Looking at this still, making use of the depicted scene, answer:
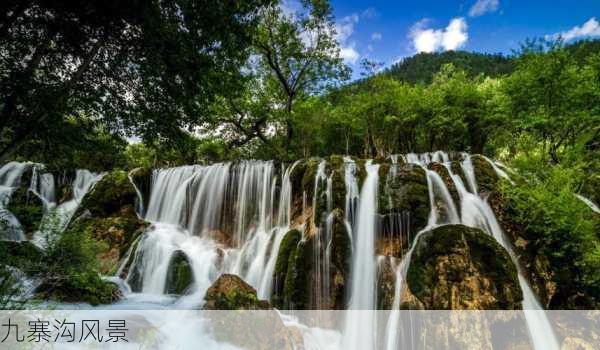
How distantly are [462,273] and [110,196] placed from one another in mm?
13946

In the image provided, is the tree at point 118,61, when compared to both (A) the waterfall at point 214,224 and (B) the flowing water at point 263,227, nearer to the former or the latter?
(B) the flowing water at point 263,227

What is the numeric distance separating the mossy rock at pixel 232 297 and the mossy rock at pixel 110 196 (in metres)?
8.99

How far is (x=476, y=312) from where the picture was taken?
5660mm

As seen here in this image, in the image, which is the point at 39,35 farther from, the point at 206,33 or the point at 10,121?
the point at 206,33

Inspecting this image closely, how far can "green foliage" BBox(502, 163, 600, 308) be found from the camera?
6.83 metres

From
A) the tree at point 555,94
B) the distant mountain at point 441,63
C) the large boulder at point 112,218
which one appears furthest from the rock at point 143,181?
the distant mountain at point 441,63

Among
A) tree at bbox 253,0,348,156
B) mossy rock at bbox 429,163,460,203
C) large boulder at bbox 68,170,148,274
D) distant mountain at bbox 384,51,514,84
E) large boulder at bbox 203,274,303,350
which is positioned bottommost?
large boulder at bbox 203,274,303,350

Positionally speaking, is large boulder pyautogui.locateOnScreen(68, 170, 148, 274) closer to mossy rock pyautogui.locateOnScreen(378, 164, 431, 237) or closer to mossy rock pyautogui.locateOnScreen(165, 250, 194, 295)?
mossy rock pyautogui.locateOnScreen(165, 250, 194, 295)

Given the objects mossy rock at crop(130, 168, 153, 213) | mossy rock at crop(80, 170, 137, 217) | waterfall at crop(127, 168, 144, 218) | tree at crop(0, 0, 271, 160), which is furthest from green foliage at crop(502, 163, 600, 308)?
mossy rock at crop(80, 170, 137, 217)

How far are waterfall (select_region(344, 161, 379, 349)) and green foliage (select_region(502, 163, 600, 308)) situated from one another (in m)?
3.94

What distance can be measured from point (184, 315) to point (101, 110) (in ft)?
15.1

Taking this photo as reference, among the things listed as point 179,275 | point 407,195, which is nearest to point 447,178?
point 407,195

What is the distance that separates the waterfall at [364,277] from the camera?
664 cm

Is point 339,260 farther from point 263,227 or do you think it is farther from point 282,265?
point 263,227
